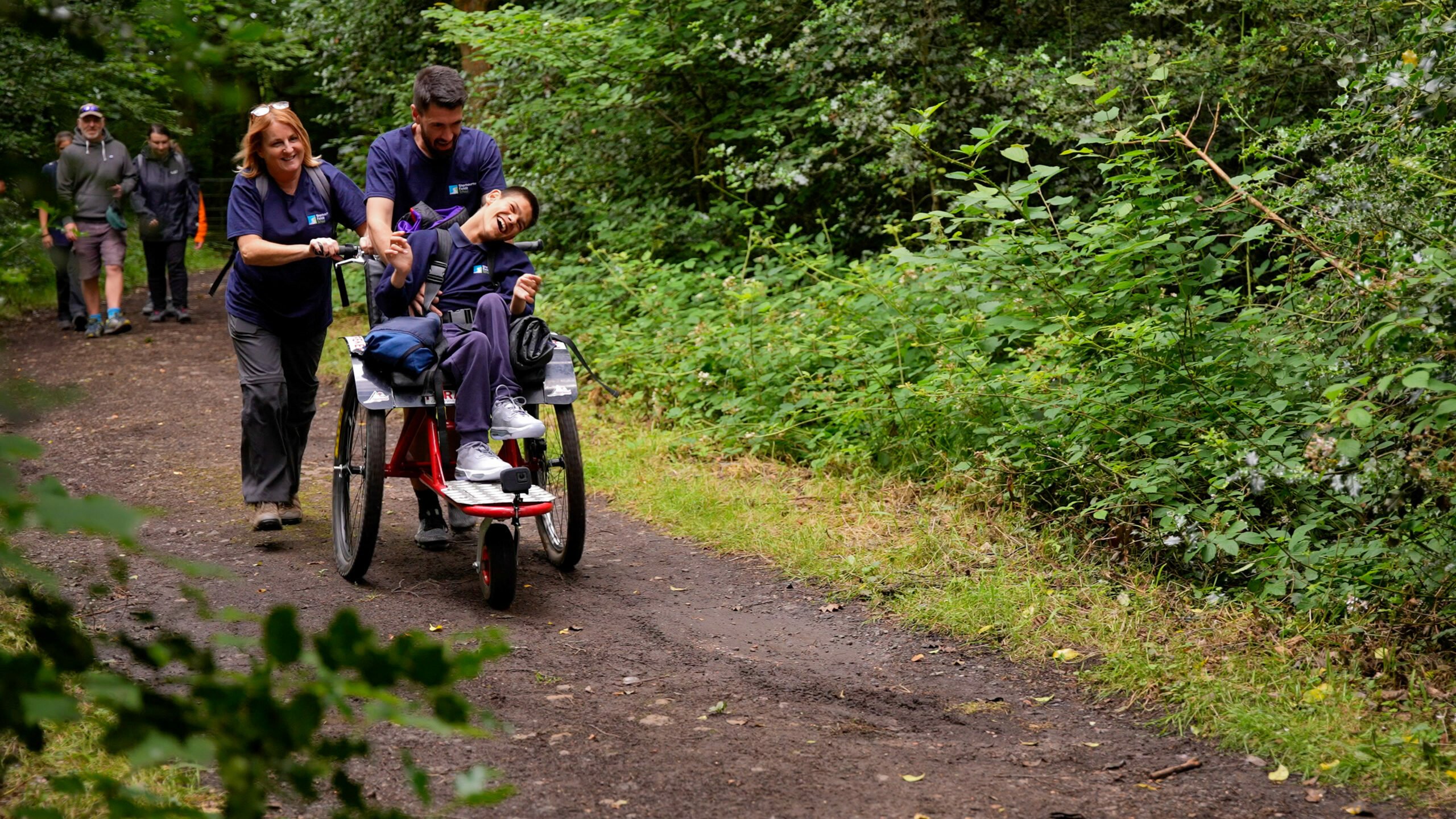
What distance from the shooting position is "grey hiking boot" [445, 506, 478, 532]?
235 inches

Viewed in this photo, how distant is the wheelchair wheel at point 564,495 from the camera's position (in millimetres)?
5043

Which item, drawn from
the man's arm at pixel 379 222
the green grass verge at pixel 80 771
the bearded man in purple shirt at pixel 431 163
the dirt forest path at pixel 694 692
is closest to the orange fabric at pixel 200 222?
the dirt forest path at pixel 694 692

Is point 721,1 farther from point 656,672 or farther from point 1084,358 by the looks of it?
point 656,672

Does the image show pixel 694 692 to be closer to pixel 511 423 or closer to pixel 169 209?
pixel 511 423

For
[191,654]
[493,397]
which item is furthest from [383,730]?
[191,654]

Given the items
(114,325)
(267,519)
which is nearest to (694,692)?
(267,519)

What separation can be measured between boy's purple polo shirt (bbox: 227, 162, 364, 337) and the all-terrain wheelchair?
1.24 feet

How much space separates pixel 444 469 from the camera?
5.11 metres

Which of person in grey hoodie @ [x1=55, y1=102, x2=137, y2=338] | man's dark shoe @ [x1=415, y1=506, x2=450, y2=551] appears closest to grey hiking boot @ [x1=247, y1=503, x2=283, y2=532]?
man's dark shoe @ [x1=415, y1=506, x2=450, y2=551]

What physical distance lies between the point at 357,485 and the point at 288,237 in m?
1.18

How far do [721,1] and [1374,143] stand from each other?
7.43 m

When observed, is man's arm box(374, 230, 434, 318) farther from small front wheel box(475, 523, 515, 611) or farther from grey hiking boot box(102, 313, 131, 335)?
grey hiking boot box(102, 313, 131, 335)

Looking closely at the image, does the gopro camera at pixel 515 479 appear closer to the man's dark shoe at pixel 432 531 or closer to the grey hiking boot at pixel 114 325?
the man's dark shoe at pixel 432 531

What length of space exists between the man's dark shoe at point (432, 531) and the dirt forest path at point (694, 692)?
8 cm
